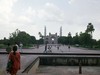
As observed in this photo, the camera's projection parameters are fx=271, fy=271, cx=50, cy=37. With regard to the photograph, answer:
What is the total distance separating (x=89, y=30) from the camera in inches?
4161

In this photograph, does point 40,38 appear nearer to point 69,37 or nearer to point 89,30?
point 69,37

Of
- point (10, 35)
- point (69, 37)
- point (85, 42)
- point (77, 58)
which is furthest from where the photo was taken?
point (69, 37)

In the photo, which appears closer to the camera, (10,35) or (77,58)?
(77,58)

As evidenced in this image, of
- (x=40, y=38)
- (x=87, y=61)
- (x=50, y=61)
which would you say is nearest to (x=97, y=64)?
(x=87, y=61)

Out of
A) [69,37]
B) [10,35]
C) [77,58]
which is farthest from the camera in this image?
[69,37]

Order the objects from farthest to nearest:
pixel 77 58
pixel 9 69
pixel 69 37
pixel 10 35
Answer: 1. pixel 69 37
2. pixel 10 35
3. pixel 77 58
4. pixel 9 69

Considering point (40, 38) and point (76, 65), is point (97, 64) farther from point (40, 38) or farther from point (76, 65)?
point (40, 38)

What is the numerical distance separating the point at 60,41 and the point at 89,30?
304 ft

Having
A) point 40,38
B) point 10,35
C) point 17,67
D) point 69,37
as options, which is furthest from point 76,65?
point 40,38

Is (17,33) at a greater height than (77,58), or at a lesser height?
greater

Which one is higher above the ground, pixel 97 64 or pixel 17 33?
pixel 17 33

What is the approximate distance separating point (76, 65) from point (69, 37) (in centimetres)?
14186

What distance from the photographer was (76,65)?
29359mm

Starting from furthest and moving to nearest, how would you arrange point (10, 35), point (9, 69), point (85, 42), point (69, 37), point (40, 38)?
point (40, 38) → point (69, 37) → point (85, 42) → point (10, 35) → point (9, 69)
